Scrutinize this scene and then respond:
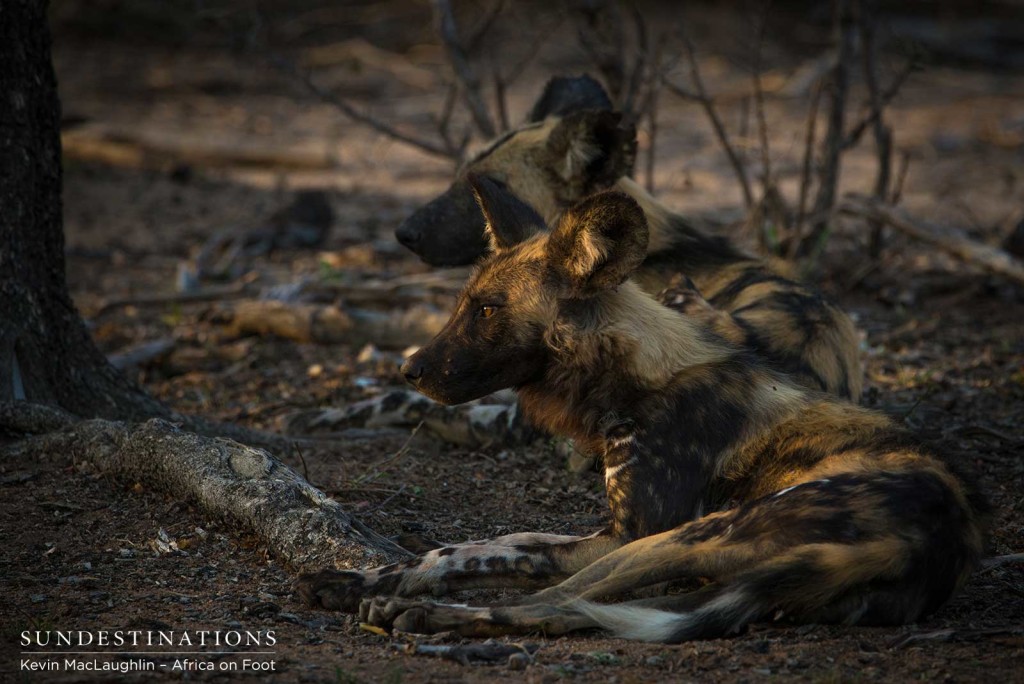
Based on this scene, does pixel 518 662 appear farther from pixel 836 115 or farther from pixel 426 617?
pixel 836 115

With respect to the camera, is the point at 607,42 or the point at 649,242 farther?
the point at 607,42

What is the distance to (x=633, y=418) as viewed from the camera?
9.93 ft

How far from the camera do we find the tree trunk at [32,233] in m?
3.46

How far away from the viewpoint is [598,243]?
2.94 meters

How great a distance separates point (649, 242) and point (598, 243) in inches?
29.7

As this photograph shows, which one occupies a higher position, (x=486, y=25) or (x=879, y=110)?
(x=486, y=25)

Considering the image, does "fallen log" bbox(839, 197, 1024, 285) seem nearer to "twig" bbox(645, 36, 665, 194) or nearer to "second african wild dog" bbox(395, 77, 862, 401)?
"twig" bbox(645, 36, 665, 194)

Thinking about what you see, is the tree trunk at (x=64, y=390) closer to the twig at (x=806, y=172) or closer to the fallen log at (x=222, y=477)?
the fallen log at (x=222, y=477)

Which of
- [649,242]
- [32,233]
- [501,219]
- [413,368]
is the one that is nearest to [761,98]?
[649,242]

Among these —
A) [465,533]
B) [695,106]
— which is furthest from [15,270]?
[695,106]

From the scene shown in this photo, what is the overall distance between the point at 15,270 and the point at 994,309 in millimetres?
4897

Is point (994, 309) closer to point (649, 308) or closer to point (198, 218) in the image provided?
point (649, 308)

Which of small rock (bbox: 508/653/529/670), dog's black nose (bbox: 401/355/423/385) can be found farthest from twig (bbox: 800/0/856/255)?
small rock (bbox: 508/653/529/670)

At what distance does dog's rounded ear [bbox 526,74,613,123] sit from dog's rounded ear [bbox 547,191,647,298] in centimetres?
188
